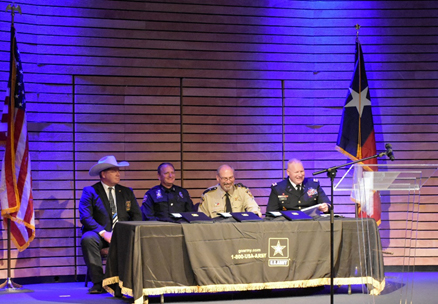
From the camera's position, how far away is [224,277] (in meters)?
5.24

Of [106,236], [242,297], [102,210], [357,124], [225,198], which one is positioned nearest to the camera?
[242,297]

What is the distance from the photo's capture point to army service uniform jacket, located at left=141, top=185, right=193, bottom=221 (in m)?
6.64

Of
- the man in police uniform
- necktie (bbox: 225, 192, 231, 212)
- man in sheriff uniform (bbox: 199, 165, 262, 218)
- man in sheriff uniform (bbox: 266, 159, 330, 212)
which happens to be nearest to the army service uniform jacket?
the man in police uniform

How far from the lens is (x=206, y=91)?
7508 mm

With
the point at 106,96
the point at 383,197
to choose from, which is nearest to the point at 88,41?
the point at 106,96

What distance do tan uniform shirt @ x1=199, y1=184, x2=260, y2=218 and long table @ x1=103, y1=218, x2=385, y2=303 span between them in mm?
1192

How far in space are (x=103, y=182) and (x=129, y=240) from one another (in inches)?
61.0

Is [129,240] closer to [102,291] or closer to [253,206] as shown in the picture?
[102,291]

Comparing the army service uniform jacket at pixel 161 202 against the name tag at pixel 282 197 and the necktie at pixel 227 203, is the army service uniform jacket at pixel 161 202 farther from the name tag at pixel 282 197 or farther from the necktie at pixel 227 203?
the name tag at pixel 282 197

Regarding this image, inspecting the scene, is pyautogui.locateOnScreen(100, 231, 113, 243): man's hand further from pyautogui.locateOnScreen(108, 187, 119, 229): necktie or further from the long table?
the long table

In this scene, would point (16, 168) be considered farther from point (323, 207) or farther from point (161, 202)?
point (323, 207)

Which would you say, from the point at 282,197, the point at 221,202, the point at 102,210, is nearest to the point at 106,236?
the point at 102,210

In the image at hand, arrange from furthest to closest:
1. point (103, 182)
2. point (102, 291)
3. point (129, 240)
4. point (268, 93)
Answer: point (268, 93) → point (103, 182) → point (102, 291) → point (129, 240)

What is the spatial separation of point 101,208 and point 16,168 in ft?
3.20
